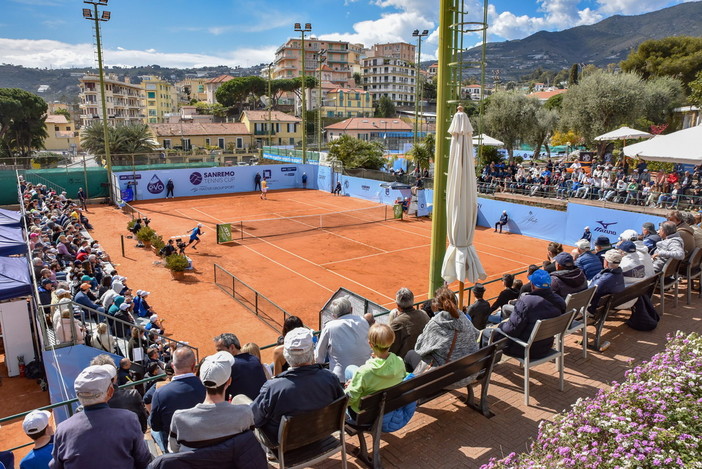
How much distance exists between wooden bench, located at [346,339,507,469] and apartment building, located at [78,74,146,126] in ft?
353

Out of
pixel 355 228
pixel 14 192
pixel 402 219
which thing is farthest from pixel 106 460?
pixel 14 192

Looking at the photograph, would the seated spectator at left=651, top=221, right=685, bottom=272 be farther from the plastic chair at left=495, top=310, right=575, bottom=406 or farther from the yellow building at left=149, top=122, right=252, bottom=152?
the yellow building at left=149, top=122, right=252, bottom=152

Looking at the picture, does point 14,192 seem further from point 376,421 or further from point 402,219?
point 376,421

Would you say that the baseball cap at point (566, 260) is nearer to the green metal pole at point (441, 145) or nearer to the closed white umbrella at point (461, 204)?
the closed white umbrella at point (461, 204)

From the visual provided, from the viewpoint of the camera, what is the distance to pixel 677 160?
12.5 m

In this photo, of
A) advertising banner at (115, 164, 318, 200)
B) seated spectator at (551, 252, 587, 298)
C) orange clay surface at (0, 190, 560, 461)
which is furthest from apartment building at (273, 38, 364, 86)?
seated spectator at (551, 252, 587, 298)

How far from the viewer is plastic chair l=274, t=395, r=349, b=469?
3871 mm

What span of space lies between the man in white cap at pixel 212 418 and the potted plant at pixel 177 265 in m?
15.6

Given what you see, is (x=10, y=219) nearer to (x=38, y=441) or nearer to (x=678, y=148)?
(x=38, y=441)

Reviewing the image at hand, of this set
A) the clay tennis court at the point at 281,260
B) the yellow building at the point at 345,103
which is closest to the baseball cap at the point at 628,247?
the clay tennis court at the point at 281,260

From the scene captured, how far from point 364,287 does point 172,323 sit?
684cm

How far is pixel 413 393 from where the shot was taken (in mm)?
4770

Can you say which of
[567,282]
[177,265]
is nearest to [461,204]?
[567,282]

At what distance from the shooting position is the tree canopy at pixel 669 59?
4966 centimetres
